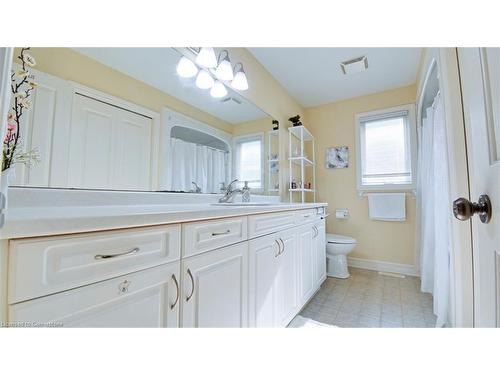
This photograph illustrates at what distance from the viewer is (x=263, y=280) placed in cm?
114

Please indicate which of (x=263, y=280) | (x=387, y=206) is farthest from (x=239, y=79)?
(x=387, y=206)

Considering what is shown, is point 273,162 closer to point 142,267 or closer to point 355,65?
point 355,65

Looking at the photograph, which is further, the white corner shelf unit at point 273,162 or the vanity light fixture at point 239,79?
the white corner shelf unit at point 273,162

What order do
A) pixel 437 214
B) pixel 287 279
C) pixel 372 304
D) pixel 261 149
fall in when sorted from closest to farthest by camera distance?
pixel 287 279, pixel 437 214, pixel 372 304, pixel 261 149

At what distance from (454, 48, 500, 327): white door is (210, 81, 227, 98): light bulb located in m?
1.44

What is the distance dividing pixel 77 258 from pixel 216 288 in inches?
20.7

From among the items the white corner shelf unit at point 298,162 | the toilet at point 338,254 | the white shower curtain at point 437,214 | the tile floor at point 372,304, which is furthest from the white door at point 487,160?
the white corner shelf unit at point 298,162

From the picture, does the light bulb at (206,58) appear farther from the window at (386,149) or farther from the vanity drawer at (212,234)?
the window at (386,149)

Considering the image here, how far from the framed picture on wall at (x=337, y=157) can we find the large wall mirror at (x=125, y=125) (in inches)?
68.5

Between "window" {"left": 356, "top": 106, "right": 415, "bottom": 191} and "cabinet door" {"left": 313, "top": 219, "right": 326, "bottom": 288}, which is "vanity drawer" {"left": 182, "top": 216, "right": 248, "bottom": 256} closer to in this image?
"cabinet door" {"left": 313, "top": 219, "right": 326, "bottom": 288}

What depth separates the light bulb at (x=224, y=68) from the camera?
1636 mm
